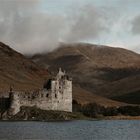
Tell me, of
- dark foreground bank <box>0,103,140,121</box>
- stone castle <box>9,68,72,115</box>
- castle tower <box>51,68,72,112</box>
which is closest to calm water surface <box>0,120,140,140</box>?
dark foreground bank <box>0,103,140,121</box>

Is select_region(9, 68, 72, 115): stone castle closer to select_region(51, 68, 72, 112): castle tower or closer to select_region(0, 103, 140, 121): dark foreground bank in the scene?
select_region(51, 68, 72, 112): castle tower

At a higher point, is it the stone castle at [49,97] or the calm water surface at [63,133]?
the stone castle at [49,97]

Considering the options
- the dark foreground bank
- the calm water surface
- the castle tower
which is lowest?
the calm water surface

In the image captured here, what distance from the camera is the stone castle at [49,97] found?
15325 cm

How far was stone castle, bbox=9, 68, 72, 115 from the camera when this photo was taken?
153 meters

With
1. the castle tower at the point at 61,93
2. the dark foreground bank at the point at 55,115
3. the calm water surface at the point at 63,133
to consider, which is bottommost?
the calm water surface at the point at 63,133

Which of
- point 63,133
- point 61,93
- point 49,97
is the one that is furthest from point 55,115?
point 63,133

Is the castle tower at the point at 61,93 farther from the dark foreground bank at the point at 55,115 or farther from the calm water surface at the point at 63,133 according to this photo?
the calm water surface at the point at 63,133

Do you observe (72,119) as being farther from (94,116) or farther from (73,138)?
(73,138)

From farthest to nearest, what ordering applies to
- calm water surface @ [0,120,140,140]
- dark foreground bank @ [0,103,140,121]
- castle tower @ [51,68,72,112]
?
castle tower @ [51,68,72,112] → dark foreground bank @ [0,103,140,121] → calm water surface @ [0,120,140,140]

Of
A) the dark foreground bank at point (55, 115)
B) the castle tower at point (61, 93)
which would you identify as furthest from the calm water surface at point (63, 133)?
the castle tower at point (61, 93)

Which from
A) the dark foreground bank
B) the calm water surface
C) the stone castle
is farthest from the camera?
the stone castle

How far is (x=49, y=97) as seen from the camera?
516 ft

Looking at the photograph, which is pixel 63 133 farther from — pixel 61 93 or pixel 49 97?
pixel 61 93
